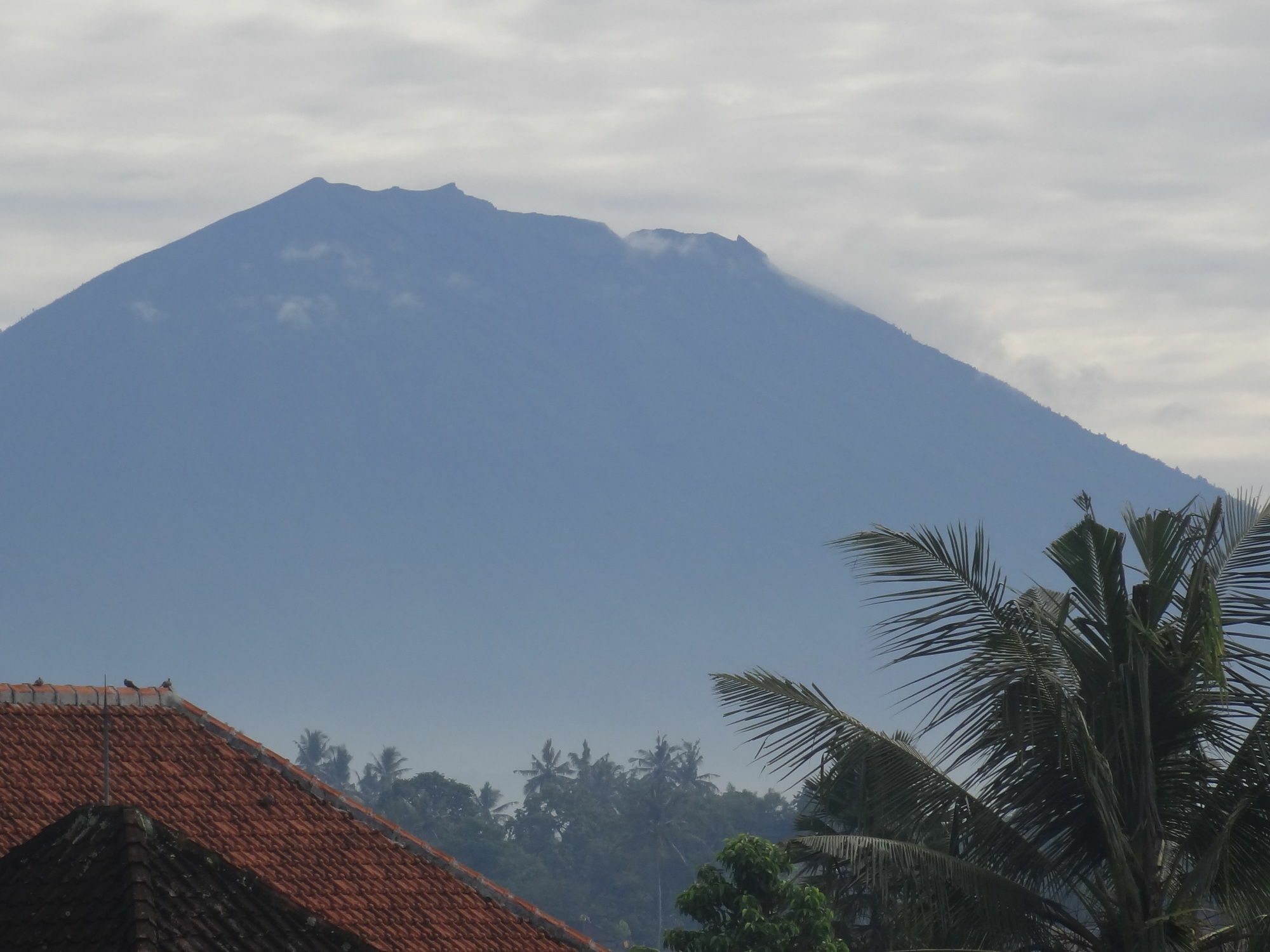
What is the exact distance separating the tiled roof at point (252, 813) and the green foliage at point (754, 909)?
5.17 feet

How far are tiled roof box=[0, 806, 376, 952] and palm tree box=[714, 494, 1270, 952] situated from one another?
11.3 feet

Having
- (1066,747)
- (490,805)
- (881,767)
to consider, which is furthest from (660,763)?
(1066,747)

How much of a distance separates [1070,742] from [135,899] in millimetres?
5675

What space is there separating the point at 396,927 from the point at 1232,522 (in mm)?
7492

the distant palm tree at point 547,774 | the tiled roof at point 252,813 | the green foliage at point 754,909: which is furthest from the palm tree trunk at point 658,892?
the tiled roof at point 252,813

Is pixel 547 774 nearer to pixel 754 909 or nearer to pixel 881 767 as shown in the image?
pixel 754 909

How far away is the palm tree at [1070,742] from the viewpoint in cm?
1155

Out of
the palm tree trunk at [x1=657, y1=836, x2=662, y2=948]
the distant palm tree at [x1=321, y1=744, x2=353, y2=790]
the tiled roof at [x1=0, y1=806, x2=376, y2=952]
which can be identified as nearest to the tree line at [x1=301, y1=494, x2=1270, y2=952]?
the tiled roof at [x1=0, y1=806, x2=376, y2=952]

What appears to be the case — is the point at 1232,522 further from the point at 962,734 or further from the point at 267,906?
the point at 267,906

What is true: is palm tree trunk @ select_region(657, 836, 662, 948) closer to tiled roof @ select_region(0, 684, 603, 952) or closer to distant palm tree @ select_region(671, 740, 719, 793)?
distant palm tree @ select_region(671, 740, 719, 793)

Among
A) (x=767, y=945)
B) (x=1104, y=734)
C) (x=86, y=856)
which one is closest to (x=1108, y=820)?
(x=1104, y=734)

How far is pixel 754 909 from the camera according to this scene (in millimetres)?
18000

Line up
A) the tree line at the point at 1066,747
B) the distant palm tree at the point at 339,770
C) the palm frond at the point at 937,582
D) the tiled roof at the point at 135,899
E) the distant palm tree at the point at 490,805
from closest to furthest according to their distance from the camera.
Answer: the tiled roof at the point at 135,899 → the tree line at the point at 1066,747 → the palm frond at the point at 937,582 → the distant palm tree at the point at 490,805 → the distant palm tree at the point at 339,770

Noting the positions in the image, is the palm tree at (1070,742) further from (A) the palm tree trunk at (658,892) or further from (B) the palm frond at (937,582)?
(A) the palm tree trunk at (658,892)
